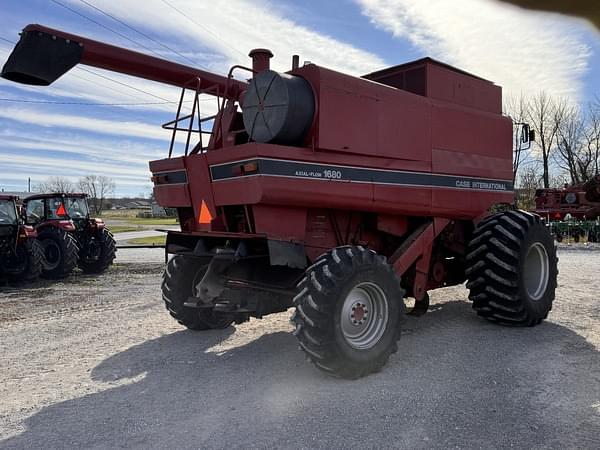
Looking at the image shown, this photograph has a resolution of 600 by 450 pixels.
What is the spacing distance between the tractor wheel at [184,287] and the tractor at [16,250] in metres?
7.24

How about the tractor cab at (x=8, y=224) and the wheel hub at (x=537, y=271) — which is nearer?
the wheel hub at (x=537, y=271)

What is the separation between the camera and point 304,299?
187 inches

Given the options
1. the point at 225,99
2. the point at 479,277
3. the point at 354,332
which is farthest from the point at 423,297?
the point at 225,99

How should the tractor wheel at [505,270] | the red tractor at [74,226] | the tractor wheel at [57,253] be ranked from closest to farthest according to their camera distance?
the tractor wheel at [505,270]
the tractor wheel at [57,253]
the red tractor at [74,226]

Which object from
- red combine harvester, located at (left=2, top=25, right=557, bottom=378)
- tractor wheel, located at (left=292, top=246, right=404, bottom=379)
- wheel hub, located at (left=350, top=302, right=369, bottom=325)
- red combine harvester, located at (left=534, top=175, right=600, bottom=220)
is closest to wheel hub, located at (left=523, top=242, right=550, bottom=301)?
red combine harvester, located at (left=2, top=25, right=557, bottom=378)

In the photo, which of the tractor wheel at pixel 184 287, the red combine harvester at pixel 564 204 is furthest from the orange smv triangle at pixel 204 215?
the red combine harvester at pixel 564 204

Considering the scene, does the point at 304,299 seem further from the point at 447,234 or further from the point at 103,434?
the point at 447,234

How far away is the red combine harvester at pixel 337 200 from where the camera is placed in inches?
199

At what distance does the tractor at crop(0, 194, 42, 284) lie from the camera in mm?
12328

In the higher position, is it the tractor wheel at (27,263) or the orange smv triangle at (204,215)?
the orange smv triangle at (204,215)

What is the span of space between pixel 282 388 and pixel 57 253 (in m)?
10.8

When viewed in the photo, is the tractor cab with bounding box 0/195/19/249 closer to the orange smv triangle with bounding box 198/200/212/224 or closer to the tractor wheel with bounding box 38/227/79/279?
the tractor wheel with bounding box 38/227/79/279

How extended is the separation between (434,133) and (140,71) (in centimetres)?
358

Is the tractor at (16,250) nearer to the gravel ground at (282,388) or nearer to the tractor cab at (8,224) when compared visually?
the tractor cab at (8,224)
